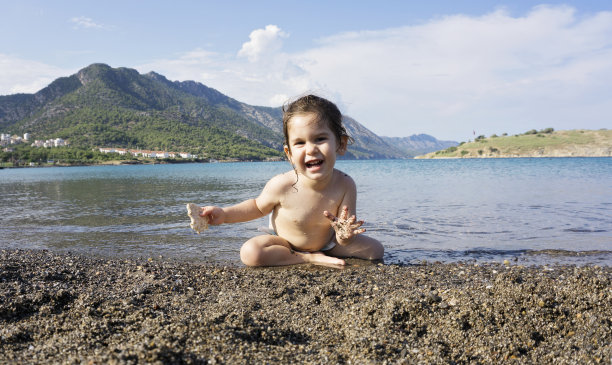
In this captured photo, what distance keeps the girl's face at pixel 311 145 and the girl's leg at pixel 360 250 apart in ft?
4.47

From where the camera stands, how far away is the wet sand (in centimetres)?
205

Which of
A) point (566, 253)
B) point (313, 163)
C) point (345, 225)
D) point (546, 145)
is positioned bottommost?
point (566, 253)

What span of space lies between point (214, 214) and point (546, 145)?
367 ft

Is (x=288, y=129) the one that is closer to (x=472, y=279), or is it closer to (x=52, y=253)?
(x=472, y=279)

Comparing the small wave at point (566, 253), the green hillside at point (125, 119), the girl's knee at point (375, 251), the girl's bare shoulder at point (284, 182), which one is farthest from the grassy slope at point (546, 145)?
the girl's bare shoulder at point (284, 182)

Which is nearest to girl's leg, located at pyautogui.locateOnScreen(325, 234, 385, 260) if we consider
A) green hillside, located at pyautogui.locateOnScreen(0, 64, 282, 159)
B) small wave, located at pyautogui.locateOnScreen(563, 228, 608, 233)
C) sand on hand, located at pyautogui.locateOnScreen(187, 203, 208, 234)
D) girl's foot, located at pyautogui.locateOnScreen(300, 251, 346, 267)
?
girl's foot, located at pyautogui.locateOnScreen(300, 251, 346, 267)

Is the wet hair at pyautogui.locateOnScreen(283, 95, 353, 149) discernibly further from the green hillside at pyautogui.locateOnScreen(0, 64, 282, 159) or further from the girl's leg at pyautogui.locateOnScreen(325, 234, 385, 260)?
the green hillside at pyautogui.locateOnScreen(0, 64, 282, 159)

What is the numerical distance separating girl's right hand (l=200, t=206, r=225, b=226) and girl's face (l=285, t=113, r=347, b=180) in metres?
1.12

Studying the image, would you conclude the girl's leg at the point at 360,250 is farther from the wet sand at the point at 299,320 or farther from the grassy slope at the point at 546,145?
the grassy slope at the point at 546,145

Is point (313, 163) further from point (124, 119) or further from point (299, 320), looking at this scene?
point (124, 119)

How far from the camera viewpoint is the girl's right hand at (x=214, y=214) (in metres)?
4.31

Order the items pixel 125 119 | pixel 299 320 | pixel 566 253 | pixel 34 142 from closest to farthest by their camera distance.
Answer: pixel 299 320 < pixel 566 253 < pixel 34 142 < pixel 125 119

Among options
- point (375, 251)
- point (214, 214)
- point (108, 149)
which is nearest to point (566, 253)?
point (375, 251)

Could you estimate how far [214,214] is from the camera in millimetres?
4395
